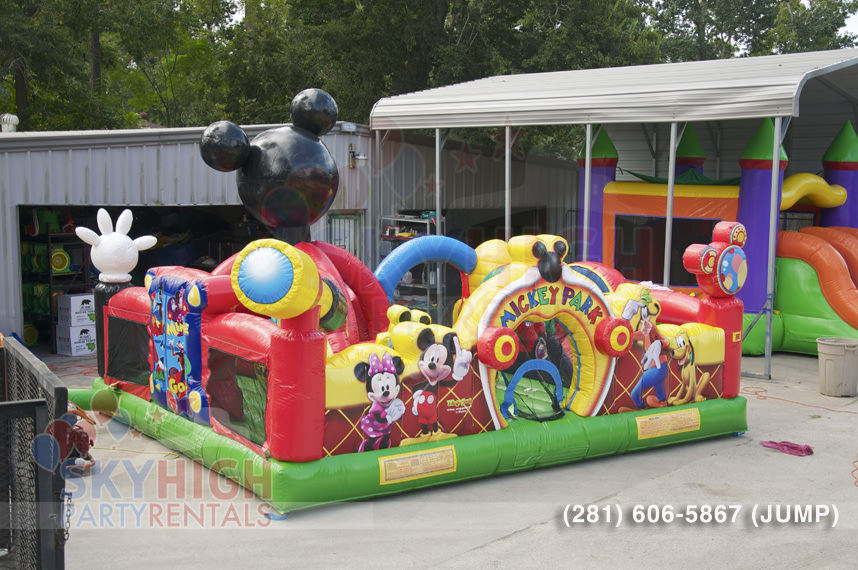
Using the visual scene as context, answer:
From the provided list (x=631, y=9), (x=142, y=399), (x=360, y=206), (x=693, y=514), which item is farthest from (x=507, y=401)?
(x=631, y=9)

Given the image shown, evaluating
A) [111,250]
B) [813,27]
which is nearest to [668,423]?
[111,250]

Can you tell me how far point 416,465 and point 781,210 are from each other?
8792 mm

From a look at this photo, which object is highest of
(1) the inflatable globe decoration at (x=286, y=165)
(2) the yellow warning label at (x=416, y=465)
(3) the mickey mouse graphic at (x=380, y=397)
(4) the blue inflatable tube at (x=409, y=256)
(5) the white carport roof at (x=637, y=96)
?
(5) the white carport roof at (x=637, y=96)

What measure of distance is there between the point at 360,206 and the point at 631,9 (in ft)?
45.1

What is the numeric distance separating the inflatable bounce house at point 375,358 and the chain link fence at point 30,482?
2.57 m

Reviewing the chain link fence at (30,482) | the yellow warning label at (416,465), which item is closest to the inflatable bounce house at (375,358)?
the yellow warning label at (416,465)

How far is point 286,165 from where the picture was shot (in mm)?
7578

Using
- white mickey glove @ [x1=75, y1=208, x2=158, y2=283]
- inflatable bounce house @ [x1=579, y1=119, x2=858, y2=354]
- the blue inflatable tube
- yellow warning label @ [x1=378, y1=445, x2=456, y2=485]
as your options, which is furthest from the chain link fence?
inflatable bounce house @ [x1=579, y1=119, x2=858, y2=354]

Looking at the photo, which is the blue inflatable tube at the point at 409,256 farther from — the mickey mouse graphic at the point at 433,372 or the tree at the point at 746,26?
the tree at the point at 746,26

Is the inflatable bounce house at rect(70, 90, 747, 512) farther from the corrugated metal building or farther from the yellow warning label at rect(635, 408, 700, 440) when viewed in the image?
the corrugated metal building

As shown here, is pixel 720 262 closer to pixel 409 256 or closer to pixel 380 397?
pixel 409 256

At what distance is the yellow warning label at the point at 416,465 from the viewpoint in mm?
6449

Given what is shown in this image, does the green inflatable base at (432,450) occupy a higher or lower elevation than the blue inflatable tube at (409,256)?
lower

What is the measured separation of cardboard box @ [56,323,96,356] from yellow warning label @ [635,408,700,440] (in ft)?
27.0
